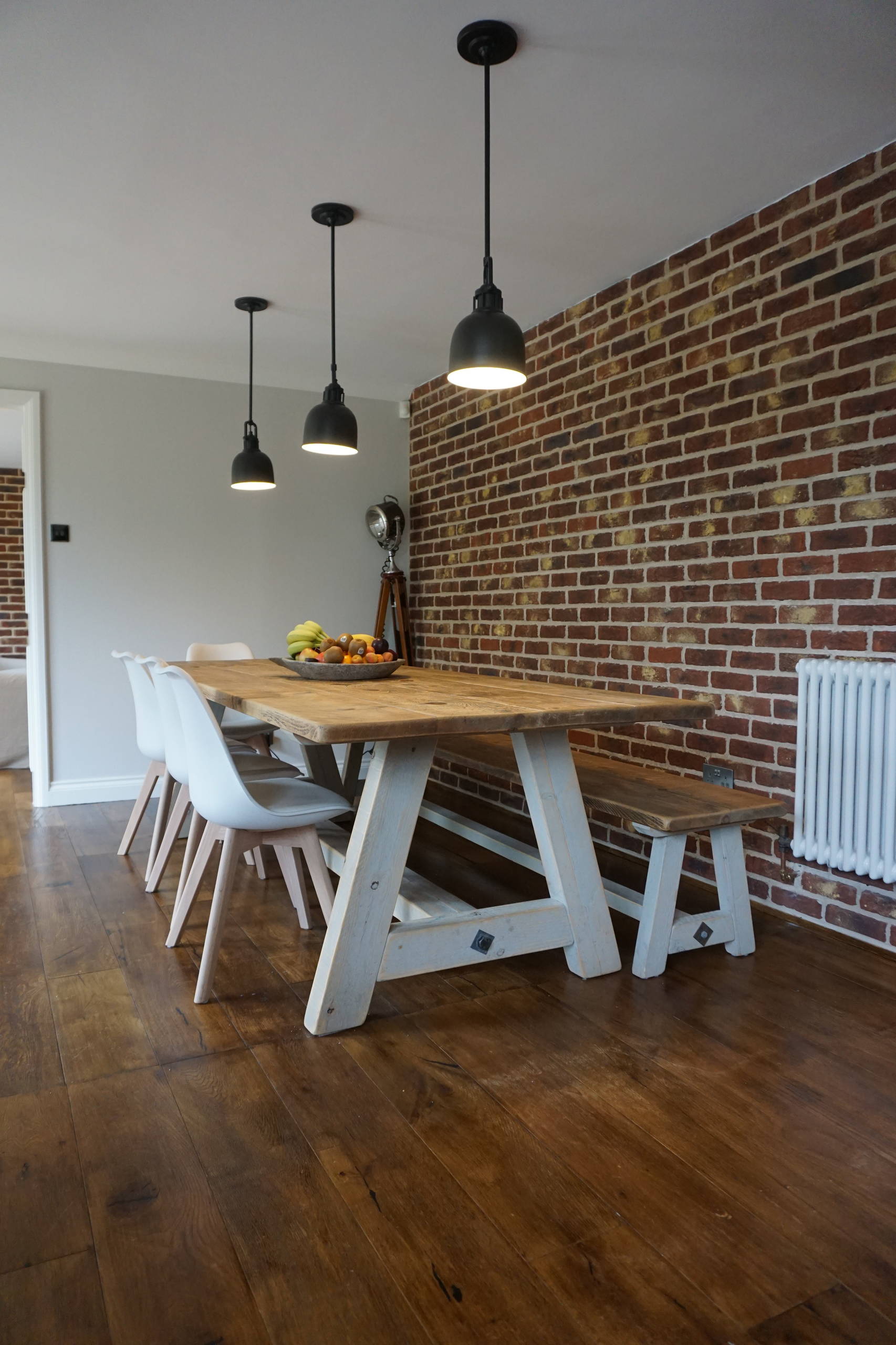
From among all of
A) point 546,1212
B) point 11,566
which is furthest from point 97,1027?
point 11,566

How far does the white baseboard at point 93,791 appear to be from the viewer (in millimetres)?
4402

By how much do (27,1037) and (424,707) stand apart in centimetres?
116

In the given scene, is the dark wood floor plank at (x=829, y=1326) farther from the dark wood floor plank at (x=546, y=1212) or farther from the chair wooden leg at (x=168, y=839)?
the chair wooden leg at (x=168, y=839)

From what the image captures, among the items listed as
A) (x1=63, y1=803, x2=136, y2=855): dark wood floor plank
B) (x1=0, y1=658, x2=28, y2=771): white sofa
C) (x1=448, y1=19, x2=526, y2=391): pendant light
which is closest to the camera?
(x1=448, y1=19, x2=526, y2=391): pendant light

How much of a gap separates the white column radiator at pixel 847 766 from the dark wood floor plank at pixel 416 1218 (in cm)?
147

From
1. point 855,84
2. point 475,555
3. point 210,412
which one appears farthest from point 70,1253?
point 210,412

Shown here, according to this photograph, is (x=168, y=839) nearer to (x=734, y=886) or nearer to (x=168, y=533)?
(x=734, y=886)

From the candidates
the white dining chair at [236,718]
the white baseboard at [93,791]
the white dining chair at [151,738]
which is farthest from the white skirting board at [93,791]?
the white dining chair at [151,738]

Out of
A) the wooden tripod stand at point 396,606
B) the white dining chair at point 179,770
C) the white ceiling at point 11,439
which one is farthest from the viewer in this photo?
the white ceiling at point 11,439

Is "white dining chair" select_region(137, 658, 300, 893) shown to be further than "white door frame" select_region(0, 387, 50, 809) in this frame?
No

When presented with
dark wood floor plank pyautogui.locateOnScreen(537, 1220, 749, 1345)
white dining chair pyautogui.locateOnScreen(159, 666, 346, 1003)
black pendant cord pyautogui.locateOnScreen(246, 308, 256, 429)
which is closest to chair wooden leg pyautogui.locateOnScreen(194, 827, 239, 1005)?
white dining chair pyautogui.locateOnScreen(159, 666, 346, 1003)

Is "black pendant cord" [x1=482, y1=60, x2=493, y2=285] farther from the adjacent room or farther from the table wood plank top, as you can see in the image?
the table wood plank top

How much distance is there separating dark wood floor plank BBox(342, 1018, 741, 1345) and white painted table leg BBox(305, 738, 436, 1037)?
0.11 metres

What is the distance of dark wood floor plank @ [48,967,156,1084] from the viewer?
1.86 meters
